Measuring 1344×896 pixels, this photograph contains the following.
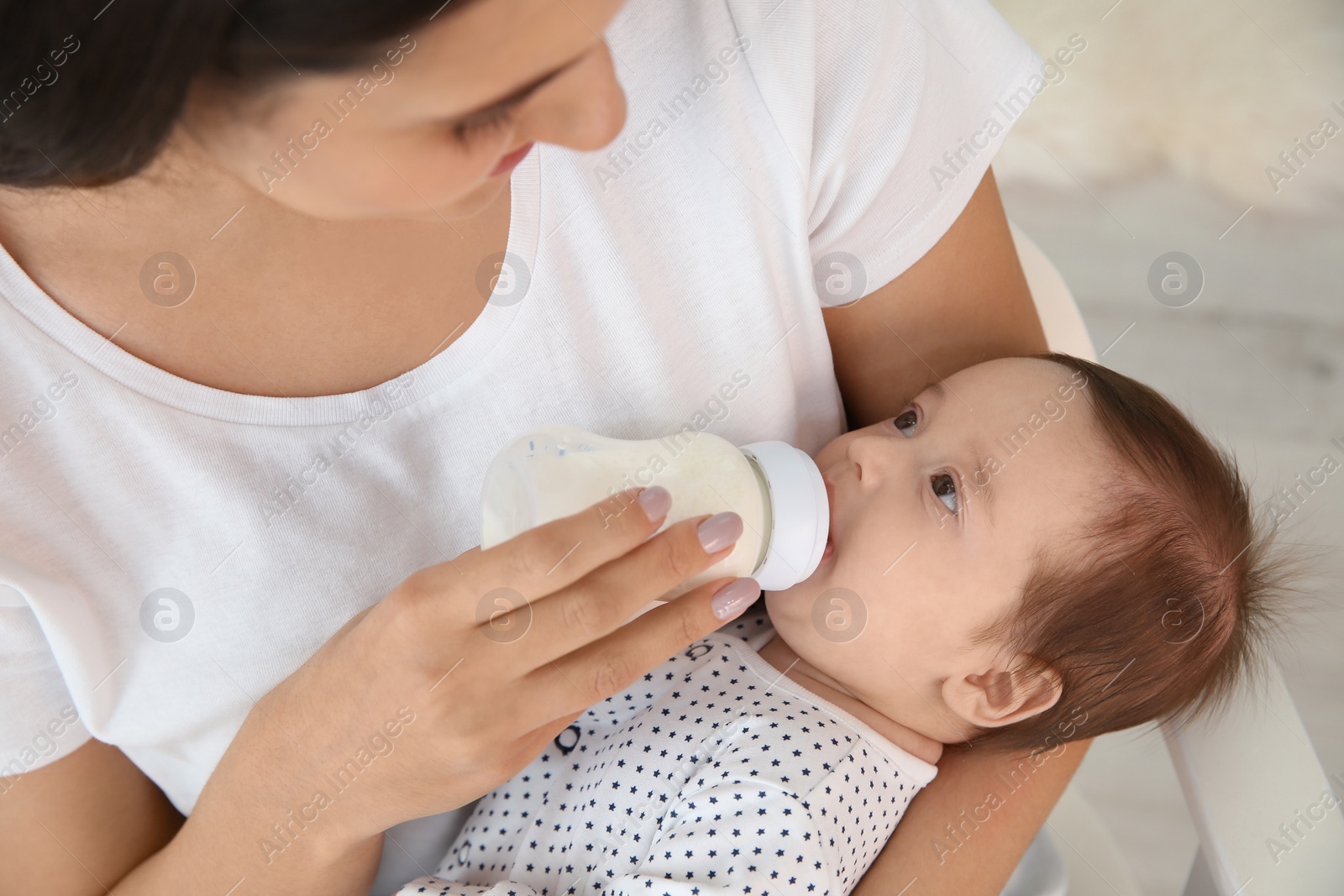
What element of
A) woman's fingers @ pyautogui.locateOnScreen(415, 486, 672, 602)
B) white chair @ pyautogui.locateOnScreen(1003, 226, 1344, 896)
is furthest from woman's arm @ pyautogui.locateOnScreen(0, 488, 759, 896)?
white chair @ pyautogui.locateOnScreen(1003, 226, 1344, 896)

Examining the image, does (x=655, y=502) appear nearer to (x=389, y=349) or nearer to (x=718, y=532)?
(x=718, y=532)

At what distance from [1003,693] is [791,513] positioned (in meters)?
0.32

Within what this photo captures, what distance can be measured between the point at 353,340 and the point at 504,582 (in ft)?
0.92

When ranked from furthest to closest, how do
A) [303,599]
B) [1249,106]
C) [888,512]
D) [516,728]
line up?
[1249,106] → [888,512] → [303,599] → [516,728]

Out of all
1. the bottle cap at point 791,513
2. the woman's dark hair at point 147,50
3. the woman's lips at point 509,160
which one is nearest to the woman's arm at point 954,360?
the bottle cap at point 791,513

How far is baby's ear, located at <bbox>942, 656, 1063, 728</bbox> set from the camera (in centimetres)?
92

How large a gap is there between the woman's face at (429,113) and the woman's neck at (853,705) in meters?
0.62

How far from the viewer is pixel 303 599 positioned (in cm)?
77

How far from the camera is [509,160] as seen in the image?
0.61m

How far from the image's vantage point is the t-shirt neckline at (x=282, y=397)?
0.66 meters

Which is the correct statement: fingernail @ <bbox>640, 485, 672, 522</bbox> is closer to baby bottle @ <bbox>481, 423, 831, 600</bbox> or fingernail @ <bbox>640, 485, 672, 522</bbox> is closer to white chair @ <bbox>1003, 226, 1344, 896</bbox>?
baby bottle @ <bbox>481, 423, 831, 600</bbox>

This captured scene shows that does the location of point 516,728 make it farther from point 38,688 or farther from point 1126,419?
point 1126,419

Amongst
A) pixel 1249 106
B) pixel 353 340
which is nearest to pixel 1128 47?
pixel 1249 106

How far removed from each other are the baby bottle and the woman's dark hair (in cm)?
33
